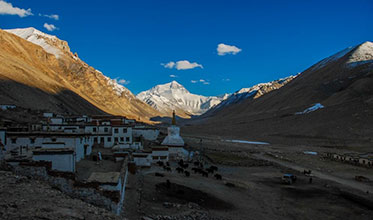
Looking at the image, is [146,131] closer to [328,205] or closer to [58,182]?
[328,205]

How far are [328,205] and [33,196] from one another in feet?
65.0

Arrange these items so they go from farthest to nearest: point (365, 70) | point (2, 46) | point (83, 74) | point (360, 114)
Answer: point (83, 74) → point (365, 70) → point (2, 46) → point (360, 114)

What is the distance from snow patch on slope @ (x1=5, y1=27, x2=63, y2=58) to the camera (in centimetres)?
14432

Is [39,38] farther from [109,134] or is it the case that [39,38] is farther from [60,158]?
[60,158]

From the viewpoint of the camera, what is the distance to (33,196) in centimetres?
974

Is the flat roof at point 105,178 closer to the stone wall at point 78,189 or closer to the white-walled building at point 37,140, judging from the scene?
the stone wall at point 78,189

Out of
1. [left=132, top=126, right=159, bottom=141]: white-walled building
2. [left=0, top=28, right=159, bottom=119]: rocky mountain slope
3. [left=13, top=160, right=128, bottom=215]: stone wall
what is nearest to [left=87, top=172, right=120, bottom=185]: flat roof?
[left=13, top=160, right=128, bottom=215]: stone wall

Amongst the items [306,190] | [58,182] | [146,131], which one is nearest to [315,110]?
[146,131]

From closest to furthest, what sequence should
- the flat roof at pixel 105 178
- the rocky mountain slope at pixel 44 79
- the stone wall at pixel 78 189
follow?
the stone wall at pixel 78 189 → the flat roof at pixel 105 178 → the rocky mountain slope at pixel 44 79

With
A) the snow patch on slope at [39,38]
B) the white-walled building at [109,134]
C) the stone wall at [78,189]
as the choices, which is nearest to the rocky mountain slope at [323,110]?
the white-walled building at [109,134]

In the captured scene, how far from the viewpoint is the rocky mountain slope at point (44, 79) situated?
69.0 meters

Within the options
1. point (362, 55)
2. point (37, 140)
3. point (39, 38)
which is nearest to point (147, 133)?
point (37, 140)

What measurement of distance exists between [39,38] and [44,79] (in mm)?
Result: 73601

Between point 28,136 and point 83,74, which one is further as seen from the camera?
point 83,74
